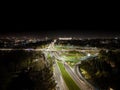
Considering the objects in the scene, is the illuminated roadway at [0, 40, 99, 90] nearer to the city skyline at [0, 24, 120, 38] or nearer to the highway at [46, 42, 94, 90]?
the highway at [46, 42, 94, 90]

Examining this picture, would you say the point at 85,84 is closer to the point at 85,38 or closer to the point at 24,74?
the point at 24,74

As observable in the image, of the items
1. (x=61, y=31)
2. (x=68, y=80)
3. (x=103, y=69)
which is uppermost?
(x=61, y=31)

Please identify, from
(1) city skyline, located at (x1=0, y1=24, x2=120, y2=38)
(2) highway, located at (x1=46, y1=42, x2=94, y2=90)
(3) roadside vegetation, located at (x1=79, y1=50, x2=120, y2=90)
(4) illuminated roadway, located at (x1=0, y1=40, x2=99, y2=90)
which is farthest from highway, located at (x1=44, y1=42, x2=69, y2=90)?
(1) city skyline, located at (x1=0, y1=24, x2=120, y2=38)

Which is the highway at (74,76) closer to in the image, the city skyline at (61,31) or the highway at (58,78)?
→ the highway at (58,78)

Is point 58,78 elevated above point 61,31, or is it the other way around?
point 61,31

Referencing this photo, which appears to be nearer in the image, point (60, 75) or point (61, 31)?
point (60, 75)

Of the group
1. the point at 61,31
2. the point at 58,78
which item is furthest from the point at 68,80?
the point at 61,31

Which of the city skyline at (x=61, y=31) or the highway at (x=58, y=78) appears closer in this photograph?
the highway at (x=58, y=78)

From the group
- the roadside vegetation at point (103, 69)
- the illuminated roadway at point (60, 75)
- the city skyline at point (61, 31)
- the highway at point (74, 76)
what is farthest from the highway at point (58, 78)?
the city skyline at point (61, 31)

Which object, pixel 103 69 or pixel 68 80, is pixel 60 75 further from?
pixel 103 69

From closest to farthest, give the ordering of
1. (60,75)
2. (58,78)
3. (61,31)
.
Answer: (58,78) < (60,75) < (61,31)

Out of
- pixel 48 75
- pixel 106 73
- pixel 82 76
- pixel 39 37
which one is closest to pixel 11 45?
pixel 39 37
